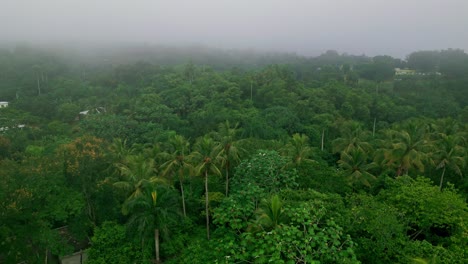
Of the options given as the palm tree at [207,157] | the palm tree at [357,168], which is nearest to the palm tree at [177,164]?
the palm tree at [207,157]

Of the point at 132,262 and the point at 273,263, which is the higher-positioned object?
the point at 273,263

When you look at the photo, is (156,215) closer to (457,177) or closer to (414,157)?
(414,157)

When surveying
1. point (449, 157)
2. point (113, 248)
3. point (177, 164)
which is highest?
point (449, 157)

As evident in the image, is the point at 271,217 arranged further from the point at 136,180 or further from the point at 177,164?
the point at 177,164

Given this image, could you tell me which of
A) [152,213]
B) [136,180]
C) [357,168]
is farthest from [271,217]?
[357,168]

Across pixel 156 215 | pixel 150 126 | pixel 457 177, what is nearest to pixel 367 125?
pixel 457 177

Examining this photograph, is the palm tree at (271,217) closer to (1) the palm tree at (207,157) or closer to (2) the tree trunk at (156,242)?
(2) the tree trunk at (156,242)
